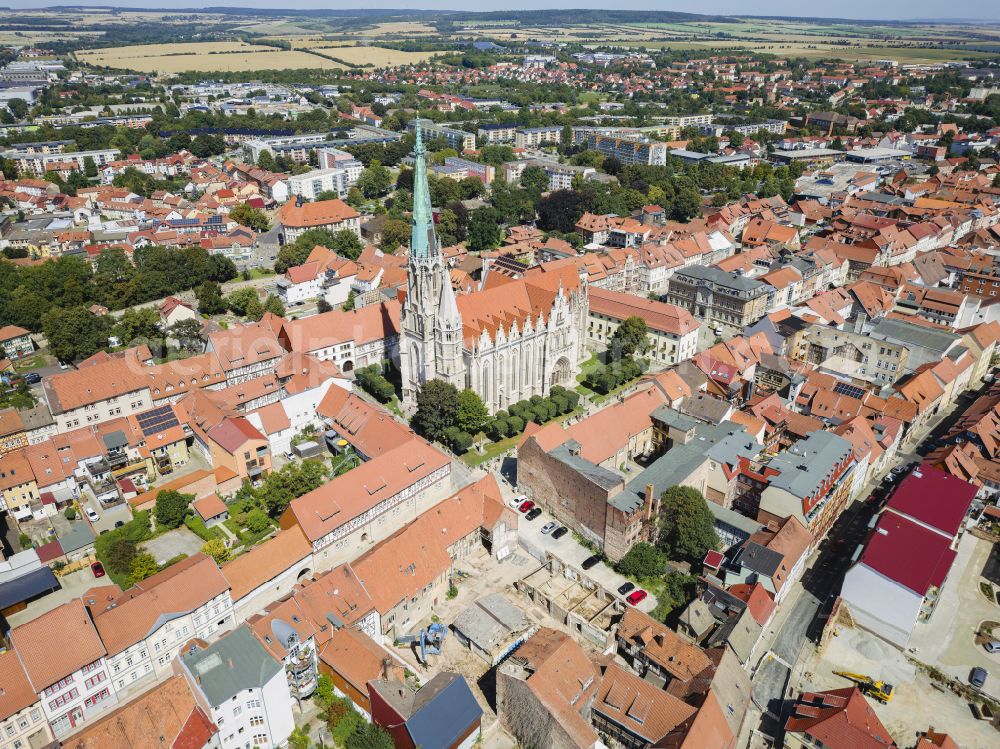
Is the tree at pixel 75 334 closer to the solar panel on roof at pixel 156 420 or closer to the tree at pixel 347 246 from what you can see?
the solar panel on roof at pixel 156 420

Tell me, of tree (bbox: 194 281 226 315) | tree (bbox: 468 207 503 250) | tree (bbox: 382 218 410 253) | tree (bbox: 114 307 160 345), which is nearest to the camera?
tree (bbox: 114 307 160 345)

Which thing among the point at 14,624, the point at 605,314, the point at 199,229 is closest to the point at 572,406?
the point at 605,314

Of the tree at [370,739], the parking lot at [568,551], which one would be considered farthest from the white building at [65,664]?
the parking lot at [568,551]

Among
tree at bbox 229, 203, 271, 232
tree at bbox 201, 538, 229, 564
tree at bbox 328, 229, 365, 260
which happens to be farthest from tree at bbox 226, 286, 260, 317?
tree at bbox 201, 538, 229, 564

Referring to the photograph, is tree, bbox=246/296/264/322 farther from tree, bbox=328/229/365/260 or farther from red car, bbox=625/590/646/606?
red car, bbox=625/590/646/606

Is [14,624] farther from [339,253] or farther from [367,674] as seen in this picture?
[339,253]
